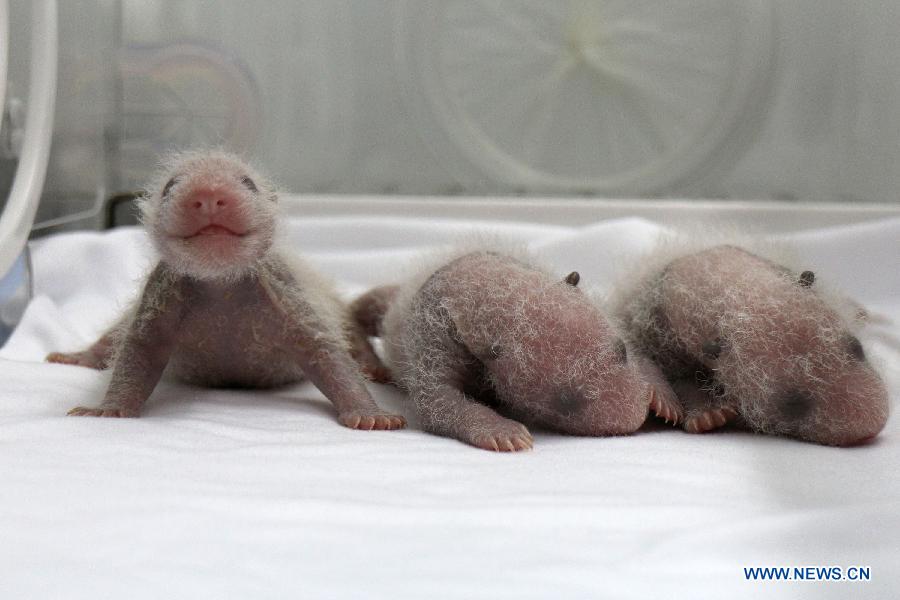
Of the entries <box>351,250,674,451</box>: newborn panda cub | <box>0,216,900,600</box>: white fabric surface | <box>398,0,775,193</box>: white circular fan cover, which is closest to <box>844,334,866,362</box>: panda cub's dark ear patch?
<box>0,216,900,600</box>: white fabric surface

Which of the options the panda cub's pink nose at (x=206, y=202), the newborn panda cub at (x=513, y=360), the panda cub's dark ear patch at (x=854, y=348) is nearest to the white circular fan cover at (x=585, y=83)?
the newborn panda cub at (x=513, y=360)

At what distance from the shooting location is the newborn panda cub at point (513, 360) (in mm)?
1445

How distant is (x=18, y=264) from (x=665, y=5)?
2.44 metres

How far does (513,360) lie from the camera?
1.48 m

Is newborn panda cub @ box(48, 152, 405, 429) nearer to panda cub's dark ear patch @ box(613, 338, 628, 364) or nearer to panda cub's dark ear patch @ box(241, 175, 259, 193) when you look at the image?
panda cub's dark ear patch @ box(241, 175, 259, 193)

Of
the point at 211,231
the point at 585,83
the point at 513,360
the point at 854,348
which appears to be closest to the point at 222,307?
the point at 211,231

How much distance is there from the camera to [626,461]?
132cm

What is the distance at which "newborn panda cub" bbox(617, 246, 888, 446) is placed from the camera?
1.42m

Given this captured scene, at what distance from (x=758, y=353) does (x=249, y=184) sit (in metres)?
0.88

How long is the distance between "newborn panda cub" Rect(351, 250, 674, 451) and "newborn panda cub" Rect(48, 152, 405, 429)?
0.37ft

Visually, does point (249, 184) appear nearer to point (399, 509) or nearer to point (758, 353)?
point (399, 509)

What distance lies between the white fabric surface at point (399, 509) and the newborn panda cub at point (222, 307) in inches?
2.8

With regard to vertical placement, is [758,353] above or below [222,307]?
above

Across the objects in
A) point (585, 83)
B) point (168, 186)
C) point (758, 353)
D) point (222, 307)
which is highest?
point (585, 83)
